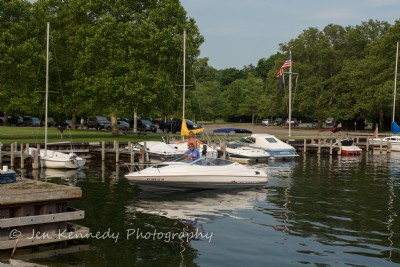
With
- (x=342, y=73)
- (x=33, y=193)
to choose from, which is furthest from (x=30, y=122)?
(x=33, y=193)

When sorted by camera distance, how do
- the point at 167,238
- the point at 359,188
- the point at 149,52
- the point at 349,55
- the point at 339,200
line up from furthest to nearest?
the point at 349,55, the point at 149,52, the point at 359,188, the point at 339,200, the point at 167,238

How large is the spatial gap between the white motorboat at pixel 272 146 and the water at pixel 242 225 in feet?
45.8

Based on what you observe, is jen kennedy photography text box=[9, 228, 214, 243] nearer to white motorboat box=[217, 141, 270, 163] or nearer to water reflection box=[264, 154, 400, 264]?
water reflection box=[264, 154, 400, 264]

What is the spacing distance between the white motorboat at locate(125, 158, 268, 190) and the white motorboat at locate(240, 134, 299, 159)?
18.5 m

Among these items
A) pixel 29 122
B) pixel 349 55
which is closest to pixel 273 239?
pixel 29 122

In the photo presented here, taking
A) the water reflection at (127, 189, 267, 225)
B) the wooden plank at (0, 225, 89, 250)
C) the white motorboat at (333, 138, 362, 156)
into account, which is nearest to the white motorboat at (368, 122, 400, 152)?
the white motorboat at (333, 138, 362, 156)

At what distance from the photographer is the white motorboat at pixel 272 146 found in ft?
144

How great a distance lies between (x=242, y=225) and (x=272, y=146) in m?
27.2

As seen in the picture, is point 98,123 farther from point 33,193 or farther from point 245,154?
point 33,193

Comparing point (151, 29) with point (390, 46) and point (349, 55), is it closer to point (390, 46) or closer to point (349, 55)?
point (390, 46)

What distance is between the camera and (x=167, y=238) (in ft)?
51.0

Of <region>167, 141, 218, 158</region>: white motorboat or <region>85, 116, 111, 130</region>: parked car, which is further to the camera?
<region>85, 116, 111, 130</region>: parked car

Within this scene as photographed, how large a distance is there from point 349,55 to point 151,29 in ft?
167

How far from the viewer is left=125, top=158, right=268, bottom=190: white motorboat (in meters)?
23.2
